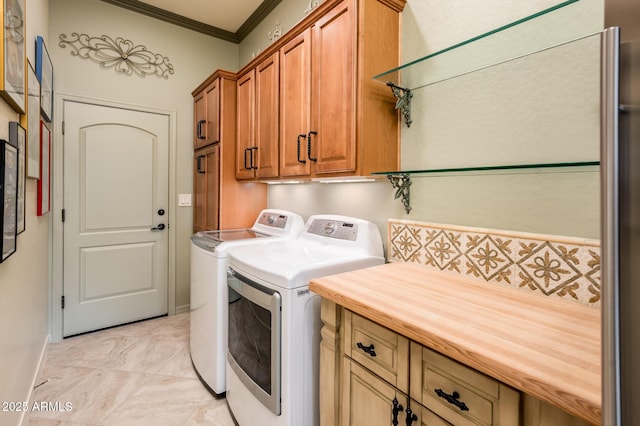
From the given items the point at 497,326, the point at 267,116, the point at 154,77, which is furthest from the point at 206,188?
the point at 497,326

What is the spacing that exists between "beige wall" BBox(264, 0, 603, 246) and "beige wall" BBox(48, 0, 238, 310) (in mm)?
2318

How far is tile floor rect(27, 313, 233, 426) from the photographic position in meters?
1.81

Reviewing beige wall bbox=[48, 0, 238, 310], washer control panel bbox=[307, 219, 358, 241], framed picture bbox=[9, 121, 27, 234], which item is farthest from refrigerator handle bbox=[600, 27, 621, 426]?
beige wall bbox=[48, 0, 238, 310]

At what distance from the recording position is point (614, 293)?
41cm

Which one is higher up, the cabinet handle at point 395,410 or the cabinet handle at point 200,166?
the cabinet handle at point 200,166

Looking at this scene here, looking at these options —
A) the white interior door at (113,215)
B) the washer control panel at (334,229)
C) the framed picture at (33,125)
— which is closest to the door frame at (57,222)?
the white interior door at (113,215)

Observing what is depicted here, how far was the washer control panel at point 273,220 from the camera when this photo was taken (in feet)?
7.88

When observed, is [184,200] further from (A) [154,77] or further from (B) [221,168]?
(A) [154,77]

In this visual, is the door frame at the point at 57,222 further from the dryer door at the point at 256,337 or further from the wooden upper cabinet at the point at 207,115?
the dryer door at the point at 256,337

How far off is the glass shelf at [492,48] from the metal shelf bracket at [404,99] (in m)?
0.02

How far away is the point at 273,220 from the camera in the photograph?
252 centimetres

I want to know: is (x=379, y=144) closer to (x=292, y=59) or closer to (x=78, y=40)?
(x=292, y=59)

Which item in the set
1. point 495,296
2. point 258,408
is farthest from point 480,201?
point 258,408

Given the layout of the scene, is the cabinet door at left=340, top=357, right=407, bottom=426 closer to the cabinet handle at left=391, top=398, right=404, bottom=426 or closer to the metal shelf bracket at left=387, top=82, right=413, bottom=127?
the cabinet handle at left=391, top=398, right=404, bottom=426
